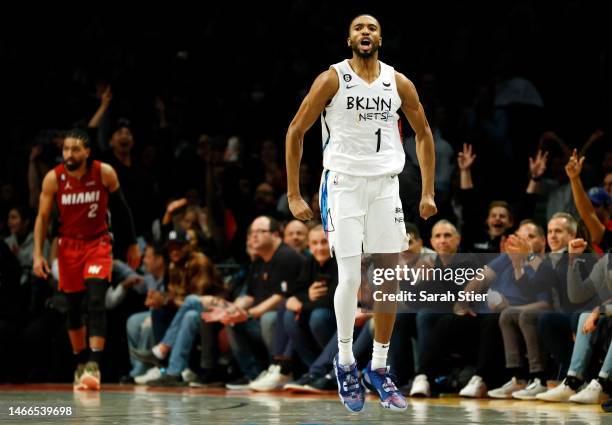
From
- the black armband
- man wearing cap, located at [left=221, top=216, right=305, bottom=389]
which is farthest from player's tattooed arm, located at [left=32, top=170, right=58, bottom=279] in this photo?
man wearing cap, located at [left=221, top=216, right=305, bottom=389]

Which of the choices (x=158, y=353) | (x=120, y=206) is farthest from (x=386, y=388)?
(x=158, y=353)

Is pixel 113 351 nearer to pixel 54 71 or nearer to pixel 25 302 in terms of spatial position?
pixel 25 302

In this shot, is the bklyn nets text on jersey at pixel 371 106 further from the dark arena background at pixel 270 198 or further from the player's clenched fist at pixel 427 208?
the dark arena background at pixel 270 198

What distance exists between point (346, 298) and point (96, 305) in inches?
151

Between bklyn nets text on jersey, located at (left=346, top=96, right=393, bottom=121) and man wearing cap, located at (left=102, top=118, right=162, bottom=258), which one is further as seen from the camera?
man wearing cap, located at (left=102, top=118, right=162, bottom=258)

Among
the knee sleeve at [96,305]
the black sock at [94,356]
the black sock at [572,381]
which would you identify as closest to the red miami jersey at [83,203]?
the knee sleeve at [96,305]

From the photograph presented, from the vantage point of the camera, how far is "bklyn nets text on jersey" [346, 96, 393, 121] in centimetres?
735

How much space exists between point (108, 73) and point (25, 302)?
444cm

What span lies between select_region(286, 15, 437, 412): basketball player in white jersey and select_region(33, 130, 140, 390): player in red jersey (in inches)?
144

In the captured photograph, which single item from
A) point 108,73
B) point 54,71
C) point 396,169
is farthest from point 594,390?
point 54,71

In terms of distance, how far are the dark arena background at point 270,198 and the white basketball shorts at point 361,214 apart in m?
1.13

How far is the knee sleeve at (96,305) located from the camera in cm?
1056

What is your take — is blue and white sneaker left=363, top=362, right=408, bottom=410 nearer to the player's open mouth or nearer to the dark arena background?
the dark arena background

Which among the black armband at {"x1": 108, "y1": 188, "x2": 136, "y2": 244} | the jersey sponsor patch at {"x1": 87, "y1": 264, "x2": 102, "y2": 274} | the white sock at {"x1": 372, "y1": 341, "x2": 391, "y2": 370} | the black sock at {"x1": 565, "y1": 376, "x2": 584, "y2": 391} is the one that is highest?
the black armband at {"x1": 108, "y1": 188, "x2": 136, "y2": 244}
